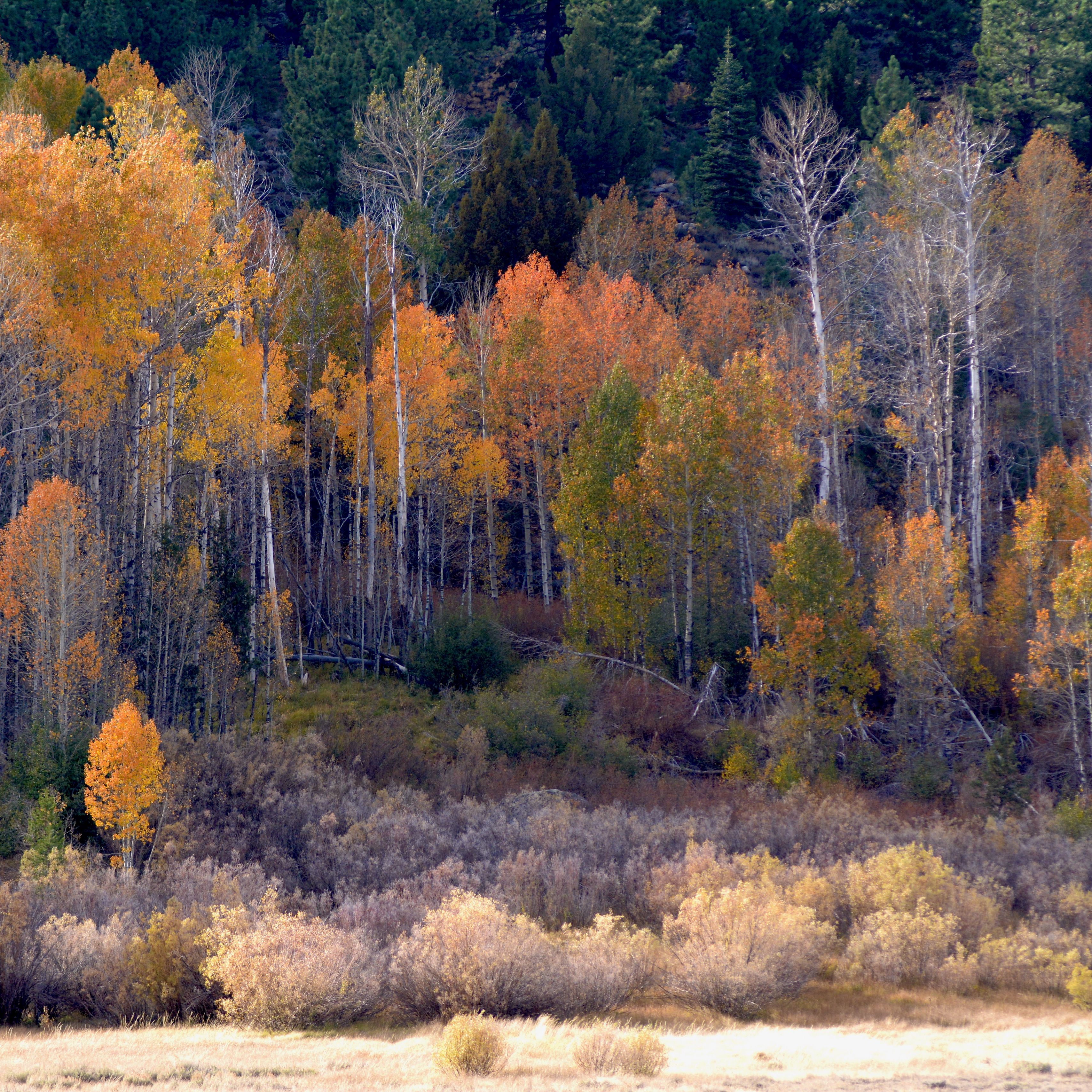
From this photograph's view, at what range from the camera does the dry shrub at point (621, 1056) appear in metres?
8.09

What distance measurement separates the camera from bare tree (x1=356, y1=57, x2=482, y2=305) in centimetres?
2917

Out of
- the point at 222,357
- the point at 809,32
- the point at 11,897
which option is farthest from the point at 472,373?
the point at 809,32

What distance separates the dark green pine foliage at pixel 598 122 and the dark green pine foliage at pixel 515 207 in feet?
20.6

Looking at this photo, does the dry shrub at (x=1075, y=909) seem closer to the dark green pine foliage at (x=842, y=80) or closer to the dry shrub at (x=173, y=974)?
the dry shrub at (x=173, y=974)

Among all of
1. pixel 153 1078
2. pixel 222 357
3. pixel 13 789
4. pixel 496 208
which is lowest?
pixel 153 1078

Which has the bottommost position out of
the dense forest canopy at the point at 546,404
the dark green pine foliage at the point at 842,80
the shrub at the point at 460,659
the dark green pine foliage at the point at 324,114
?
the shrub at the point at 460,659

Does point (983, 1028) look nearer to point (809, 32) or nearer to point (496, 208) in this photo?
point (496, 208)

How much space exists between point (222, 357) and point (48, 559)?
830 cm

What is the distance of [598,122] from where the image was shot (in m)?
47.7

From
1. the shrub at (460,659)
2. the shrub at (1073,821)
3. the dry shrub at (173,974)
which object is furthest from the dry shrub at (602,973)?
the shrub at (460,659)

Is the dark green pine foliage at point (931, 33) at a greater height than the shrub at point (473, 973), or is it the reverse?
the dark green pine foliage at point (931, 33)

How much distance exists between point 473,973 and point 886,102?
41.7 meters

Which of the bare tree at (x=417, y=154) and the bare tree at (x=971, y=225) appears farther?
the bare tree at (x=417, y=154)

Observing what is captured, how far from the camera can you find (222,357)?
81.6ft
